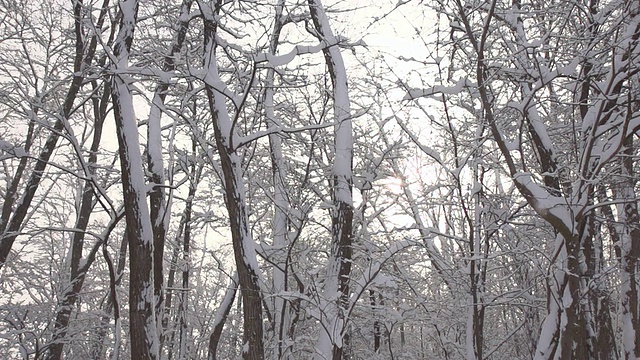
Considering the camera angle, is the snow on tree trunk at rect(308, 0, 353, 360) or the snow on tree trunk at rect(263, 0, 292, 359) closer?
the snow on tree trunk at rect(308, 0, 353, 360)

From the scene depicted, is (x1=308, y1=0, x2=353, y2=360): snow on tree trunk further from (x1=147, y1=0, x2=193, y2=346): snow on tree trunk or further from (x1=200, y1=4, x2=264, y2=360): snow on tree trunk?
(x1=147, y1=0, x2=193, y2=346): snow on tree trunk

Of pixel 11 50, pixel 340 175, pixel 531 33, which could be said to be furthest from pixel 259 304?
pixel 11 50

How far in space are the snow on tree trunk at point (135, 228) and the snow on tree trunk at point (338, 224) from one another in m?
2.24

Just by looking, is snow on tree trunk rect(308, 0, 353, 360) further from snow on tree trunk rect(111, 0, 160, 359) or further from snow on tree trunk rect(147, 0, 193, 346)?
snow on tree trunk rect(111, 0, 160, 359)

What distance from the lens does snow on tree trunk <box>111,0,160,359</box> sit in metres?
6.28

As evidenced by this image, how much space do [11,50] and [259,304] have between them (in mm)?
8466

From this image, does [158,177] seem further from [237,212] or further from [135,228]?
[237,212]

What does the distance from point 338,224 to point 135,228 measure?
2.74 metres

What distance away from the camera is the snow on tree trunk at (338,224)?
259 inches

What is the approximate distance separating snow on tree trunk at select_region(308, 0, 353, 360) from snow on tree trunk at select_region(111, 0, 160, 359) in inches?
88.3

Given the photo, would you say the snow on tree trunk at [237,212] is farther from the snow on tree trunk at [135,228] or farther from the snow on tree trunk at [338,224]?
the snow on tree trunk at [135,228]

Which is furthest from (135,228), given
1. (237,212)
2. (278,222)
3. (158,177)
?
(278,222)

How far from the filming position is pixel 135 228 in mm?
6352

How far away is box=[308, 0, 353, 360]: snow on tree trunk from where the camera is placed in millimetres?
6578
